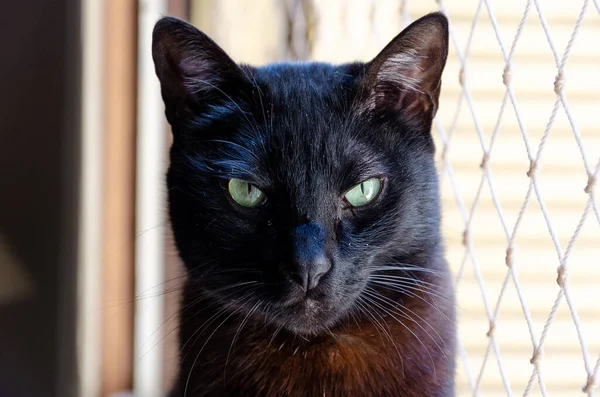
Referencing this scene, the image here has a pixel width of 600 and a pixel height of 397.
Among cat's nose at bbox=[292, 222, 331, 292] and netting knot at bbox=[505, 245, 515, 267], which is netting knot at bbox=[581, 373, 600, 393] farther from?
cat's nose at bbox=[292, 222, 331, 292]

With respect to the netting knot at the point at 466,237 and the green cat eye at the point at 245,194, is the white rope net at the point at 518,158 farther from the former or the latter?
the green cat eye at the point at 245,194

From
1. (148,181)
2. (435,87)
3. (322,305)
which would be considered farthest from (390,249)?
(148,181)

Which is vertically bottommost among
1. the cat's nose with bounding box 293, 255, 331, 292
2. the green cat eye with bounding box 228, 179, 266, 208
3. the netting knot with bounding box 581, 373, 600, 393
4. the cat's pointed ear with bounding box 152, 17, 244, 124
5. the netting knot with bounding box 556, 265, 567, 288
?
the netting knot with bounding box 581, 373, 600, 393

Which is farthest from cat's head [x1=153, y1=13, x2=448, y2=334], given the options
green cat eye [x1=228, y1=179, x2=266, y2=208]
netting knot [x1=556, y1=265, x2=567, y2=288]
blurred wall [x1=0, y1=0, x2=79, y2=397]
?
blurred wall [x1=0, y1=0, x2=79, y2=397]

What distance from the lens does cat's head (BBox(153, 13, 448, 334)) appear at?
903 millimetres

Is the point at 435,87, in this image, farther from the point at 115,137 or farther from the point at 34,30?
the point at 115,137

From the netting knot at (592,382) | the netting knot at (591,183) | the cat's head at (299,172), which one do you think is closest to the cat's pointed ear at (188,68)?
the cat's head at (299,172)

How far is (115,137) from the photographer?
1.87m

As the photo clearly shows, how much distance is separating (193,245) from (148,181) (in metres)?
0.94

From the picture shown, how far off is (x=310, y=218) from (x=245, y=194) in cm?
12

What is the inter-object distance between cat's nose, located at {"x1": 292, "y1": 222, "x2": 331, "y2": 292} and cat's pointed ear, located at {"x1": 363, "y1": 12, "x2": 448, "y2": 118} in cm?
25

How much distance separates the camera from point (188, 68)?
1031mm

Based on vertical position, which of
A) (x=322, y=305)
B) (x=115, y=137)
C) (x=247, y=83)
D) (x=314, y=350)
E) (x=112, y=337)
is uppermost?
(x=247, y=83)

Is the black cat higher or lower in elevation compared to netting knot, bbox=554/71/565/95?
lower
